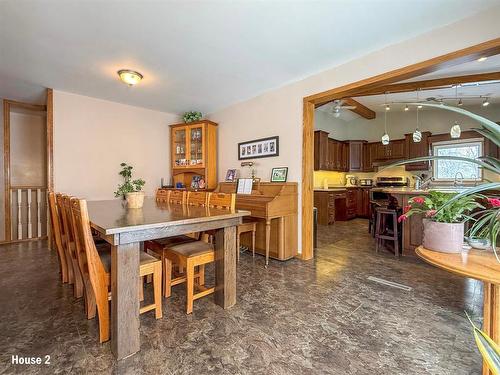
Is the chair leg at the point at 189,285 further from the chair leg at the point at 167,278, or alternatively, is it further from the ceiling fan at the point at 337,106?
the ceiling fan at the point at 337,106

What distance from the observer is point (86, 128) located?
13.1 feet

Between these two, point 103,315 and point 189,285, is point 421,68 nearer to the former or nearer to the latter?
point 189,285

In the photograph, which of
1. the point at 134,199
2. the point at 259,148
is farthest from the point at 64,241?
the point at 259,148

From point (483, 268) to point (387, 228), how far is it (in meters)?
3.38

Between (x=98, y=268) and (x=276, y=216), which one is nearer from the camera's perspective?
(x=98, y=268)

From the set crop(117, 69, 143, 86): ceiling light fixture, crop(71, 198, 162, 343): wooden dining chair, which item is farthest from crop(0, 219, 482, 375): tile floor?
crop(117, 69, 143, 86): ceiling light fixture

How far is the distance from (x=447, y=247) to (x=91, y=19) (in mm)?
3099

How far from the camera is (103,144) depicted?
165 inches

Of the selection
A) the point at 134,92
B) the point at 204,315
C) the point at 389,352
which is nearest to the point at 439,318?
the point at 389,352

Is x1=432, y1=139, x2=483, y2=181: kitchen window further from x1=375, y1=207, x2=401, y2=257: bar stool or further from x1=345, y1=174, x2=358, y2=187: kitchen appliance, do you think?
x1=375, y1=207, x2=401, y2=257: bar stool

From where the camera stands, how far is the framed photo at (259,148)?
361 cm

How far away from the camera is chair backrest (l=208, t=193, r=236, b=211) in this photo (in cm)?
208

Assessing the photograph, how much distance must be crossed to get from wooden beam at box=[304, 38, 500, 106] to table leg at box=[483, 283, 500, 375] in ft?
6.59

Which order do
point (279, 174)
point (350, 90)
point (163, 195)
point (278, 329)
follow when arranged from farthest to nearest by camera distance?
point (279, 174) < point (163, 195) < point (350, 90) < point (278, 329)
